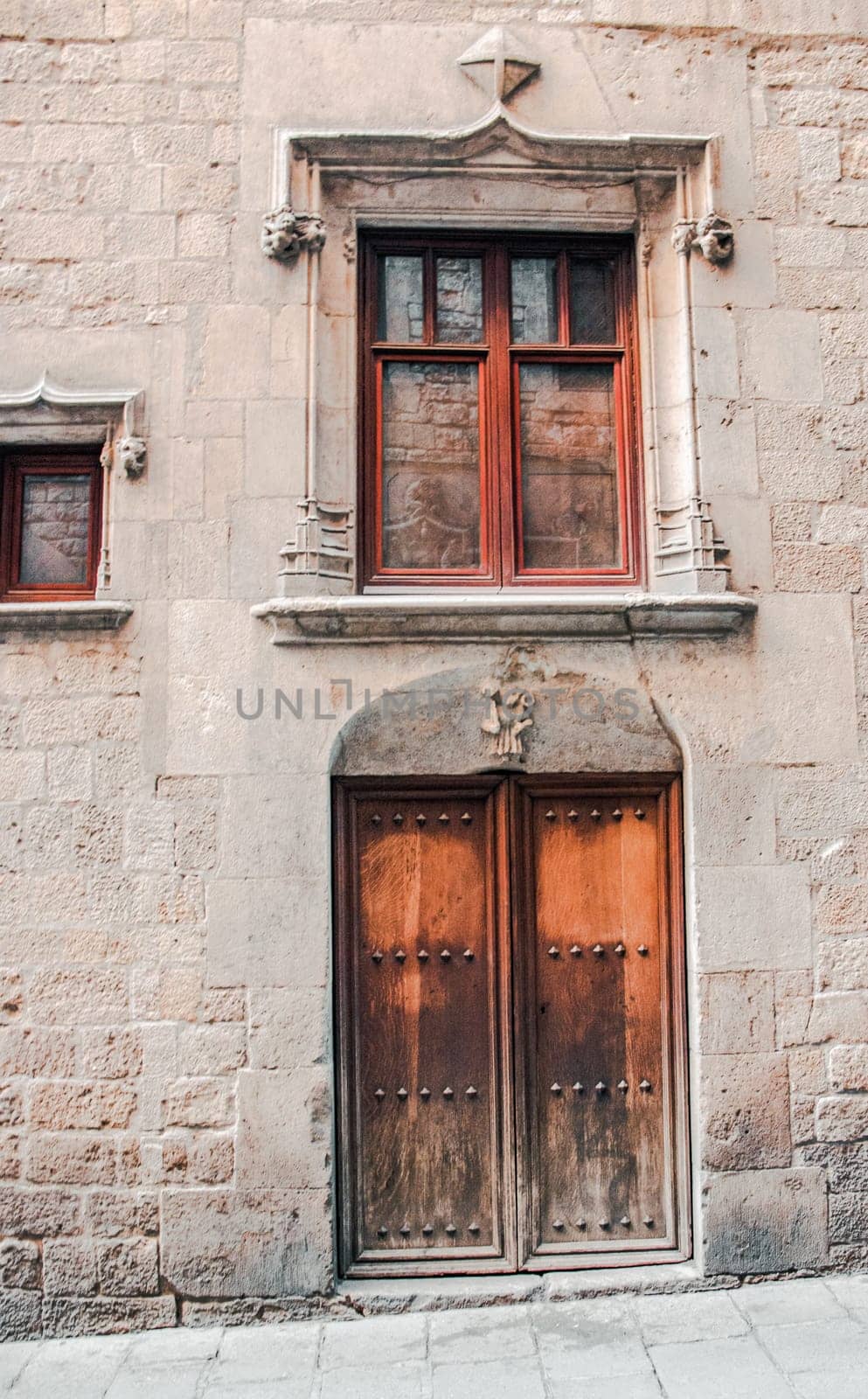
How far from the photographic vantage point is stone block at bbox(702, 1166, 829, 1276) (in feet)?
10.9

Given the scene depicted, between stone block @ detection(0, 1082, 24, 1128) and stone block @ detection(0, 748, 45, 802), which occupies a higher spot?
stone block @ detection(0, 748, 45, 802)

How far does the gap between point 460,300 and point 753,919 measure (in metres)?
2.68

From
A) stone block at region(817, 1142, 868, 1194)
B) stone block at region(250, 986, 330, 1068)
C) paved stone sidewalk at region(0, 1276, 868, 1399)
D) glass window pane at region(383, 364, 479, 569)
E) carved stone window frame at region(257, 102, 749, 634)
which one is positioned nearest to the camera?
paved stone sidewalk at region(0, 1276, 868, 1399)

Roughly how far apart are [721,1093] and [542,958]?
0.78m

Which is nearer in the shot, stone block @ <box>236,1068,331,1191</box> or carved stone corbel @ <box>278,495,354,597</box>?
stone block @ <box>236,1068,331,1191</box>

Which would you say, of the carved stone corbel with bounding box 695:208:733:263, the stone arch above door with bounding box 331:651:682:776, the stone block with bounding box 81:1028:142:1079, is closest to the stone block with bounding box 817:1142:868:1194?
the stone arch above door with bounding box 331:651:682:776

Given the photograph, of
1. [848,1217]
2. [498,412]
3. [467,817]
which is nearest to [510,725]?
[467,817]

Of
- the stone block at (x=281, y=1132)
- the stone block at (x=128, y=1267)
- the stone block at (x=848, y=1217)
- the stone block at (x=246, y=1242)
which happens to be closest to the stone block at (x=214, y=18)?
the stone block at (x=281, y=1132)

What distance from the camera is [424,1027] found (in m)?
3.46

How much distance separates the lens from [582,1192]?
3471 mm

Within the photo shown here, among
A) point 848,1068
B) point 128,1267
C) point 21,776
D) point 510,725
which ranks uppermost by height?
point 510,725

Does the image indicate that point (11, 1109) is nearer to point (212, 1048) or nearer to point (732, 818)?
point (212, 1048)

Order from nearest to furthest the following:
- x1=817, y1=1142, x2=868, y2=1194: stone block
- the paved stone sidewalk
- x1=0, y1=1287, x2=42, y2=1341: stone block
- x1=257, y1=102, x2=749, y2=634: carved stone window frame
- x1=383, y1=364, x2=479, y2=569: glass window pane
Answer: the paved stone sidewalk
x1=0, y1=1287, x2=42, y2=1341: stone block
x1=817, y1=1142, x2=868, y2=1194: stone block
x1=257, y1=102, x2=749, y2=634: carved stone window frame
x1=383, y1=364, x2=479, y2=569: glass window pane

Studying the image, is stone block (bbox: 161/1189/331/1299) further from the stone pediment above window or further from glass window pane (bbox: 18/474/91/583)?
glass window pane (bbox: 18/474/91/583)
